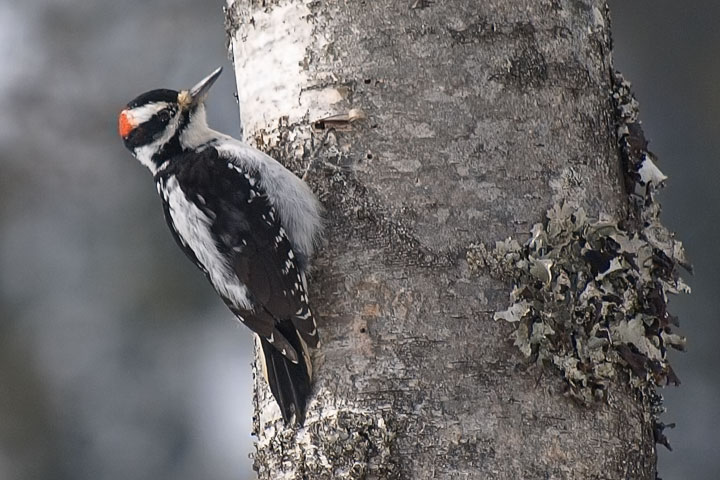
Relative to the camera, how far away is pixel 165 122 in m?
3.54

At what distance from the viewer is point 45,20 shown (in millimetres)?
8719

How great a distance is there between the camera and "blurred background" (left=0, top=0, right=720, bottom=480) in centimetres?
662

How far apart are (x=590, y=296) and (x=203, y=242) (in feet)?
3.62

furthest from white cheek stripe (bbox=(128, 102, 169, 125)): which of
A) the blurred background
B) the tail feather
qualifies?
the blurred background

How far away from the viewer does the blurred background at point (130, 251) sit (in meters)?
6.62

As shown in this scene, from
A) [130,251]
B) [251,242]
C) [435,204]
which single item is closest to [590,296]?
[435,204]

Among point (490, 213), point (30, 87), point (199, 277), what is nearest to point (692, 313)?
point (199, 277)

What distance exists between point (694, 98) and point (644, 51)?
1.38 feet

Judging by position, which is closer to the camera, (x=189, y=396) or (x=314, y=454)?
(x=314, y=454)

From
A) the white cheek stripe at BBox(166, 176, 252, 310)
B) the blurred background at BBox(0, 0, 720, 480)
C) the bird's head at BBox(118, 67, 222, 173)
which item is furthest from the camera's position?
the blurred background at BBox(0, 0, 720, 480)

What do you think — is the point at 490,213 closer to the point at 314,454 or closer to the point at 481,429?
the point at 481,429

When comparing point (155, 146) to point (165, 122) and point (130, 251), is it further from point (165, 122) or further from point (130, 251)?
point (130, 251)

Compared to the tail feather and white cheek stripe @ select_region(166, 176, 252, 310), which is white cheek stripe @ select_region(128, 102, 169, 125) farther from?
the tail feather

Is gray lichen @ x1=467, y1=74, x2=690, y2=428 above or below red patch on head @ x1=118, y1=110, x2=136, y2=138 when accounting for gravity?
below
